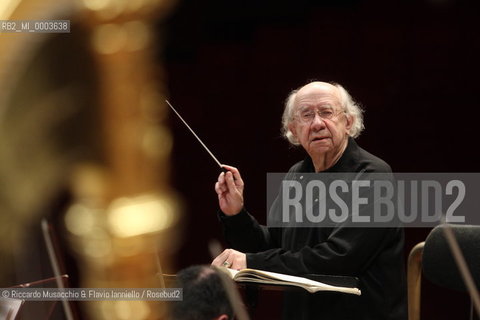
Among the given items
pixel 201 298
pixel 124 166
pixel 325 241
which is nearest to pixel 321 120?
pixel 325 241

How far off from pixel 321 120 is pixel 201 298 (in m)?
0.87

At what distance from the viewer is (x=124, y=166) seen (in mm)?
240

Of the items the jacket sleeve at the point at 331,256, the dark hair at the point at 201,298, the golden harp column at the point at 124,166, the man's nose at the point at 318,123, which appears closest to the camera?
the golden harp column at the point at 124,166

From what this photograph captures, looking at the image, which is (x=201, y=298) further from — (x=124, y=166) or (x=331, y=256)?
(x=331, y=256)

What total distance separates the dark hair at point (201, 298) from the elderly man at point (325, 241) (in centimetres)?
63

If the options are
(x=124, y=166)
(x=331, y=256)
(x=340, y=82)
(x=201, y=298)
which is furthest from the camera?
(x=340, y=82)

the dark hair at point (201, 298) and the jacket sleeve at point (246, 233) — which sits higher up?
the dark hair at point (201, 298)

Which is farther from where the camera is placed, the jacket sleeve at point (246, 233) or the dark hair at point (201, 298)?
the jacket sleeve at point (246, 233)

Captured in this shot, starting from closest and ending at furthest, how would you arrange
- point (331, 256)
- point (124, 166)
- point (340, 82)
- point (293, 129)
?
point (124, 166) → point (331, 256) → point (293, 129) → point (340, 82)

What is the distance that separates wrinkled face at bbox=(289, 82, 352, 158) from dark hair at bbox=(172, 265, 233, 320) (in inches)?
32.8

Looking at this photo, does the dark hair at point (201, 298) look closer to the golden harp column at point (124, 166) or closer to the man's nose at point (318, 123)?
the golden harp column at point (124, 166)

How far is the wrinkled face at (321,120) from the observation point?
1354mm

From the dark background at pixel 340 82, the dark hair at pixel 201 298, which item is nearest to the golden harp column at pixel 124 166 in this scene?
the dark hair at pixel 201 298

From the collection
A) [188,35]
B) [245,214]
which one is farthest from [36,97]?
[188,35]
